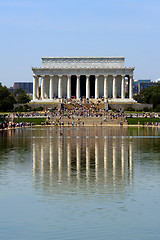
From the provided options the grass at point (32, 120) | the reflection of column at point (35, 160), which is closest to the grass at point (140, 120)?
the grass at point (32, 120)

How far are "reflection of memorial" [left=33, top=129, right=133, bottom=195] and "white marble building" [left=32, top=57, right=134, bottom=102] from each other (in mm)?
117078

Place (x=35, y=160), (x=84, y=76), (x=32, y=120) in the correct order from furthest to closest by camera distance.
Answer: (x=84, y=76), (x=32, y=120), (x=35, y=160)

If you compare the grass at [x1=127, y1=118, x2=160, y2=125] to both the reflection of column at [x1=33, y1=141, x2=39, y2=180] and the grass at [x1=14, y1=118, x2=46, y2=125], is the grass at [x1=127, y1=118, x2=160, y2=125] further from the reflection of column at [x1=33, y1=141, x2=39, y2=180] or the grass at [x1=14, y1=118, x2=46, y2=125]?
the reflection of column at [x1=33, y1=141, x2=39, y2=180]

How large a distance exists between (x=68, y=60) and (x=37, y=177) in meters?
145

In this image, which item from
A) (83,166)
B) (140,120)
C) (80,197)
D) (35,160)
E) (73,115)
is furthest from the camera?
(73,115)

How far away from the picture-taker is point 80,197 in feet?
83.1

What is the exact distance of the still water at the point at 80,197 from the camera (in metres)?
19.4

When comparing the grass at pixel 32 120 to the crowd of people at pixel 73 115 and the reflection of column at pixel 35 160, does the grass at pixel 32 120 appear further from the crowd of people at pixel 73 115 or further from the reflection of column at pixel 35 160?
the reflection of column at pixel 35 160

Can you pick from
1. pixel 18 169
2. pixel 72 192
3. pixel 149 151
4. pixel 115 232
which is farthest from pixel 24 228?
pixel 149 151

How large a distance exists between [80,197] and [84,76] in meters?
154

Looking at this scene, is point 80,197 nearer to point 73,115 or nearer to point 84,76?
point 73,115

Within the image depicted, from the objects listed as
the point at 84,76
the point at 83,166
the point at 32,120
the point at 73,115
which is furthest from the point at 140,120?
the point at 83,166

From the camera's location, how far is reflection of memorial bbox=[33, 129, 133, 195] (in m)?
29.7

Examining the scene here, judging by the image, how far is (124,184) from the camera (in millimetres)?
29312
